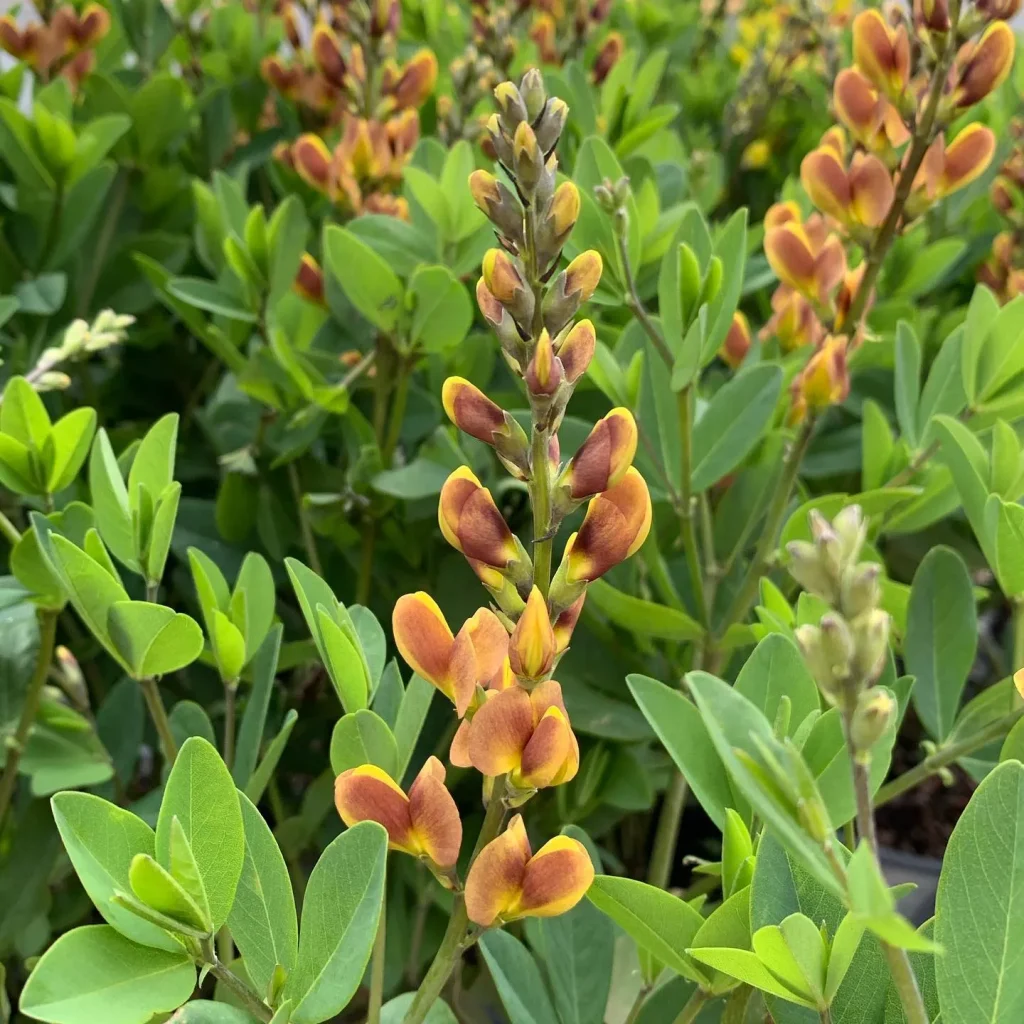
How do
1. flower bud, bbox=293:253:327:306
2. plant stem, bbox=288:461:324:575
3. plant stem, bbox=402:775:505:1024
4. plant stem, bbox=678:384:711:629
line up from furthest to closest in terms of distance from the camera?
flower bud, bbox=293:253:327:306 → plant stem, bbox=288:461:324:575 → plant stem, bbox=678:384:711:629 → plant stem, bbox=402:775:505:1024

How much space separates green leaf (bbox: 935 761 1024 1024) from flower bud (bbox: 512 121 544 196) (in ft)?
0.75

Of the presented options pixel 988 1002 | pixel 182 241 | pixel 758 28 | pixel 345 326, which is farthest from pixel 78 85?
pixel 758 28

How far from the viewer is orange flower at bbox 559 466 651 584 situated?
323 mm

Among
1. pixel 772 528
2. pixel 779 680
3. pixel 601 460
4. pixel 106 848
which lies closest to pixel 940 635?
pixel 772 528

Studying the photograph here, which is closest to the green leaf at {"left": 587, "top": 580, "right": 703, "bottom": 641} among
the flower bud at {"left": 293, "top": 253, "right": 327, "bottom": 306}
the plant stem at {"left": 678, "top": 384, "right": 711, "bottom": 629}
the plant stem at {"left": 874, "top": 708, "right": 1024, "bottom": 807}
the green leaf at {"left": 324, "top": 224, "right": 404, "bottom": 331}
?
the plant stem at {"left": 678, "top": 384, "right": 711, "bottom": 629}

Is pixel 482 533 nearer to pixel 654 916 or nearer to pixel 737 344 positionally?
pixel 654 916

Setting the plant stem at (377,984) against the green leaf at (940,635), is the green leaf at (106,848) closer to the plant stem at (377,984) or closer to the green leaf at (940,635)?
the plant stem at (377,984)

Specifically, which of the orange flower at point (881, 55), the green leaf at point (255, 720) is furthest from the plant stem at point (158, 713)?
the orange flower at point (881, 55)

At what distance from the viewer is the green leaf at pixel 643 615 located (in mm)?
532

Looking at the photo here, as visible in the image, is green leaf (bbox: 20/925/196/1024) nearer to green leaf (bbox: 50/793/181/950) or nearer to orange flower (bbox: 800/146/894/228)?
green leaf (bbox: 50/793/181/950)

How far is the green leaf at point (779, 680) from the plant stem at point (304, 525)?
1.13ft

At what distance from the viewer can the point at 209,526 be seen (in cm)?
74

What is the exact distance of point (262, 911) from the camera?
A: 338mm

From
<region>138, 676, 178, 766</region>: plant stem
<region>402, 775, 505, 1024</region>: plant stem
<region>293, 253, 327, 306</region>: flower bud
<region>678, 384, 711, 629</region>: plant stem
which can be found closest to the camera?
<region>402, 775, 505, 1024</region>: plant stem
